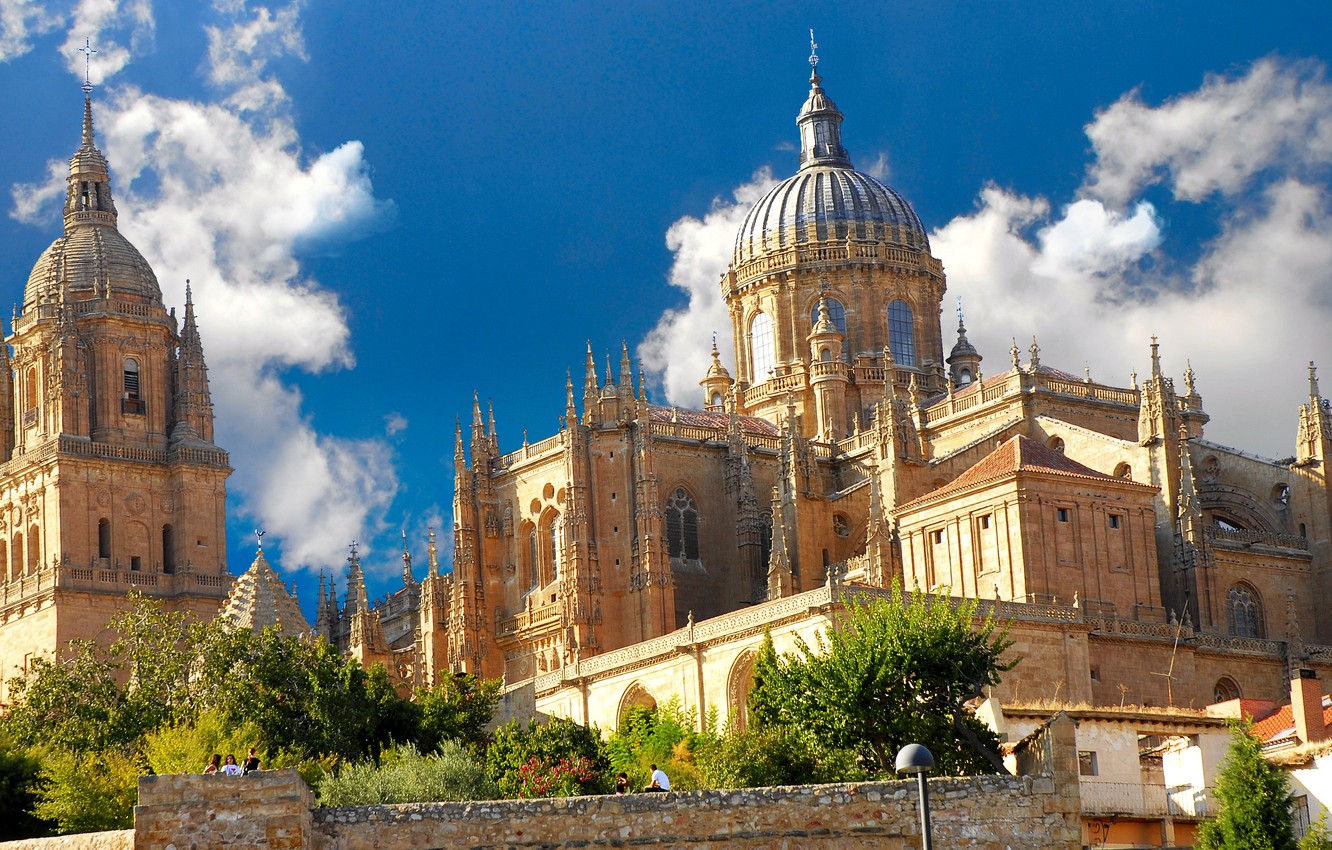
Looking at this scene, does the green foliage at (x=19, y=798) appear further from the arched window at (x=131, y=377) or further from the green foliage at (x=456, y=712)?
the arched window at (x=131, y=377)

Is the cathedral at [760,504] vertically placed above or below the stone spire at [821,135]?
below

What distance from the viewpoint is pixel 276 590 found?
2613 inches

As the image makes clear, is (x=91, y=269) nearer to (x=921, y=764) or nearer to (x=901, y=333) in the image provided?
(x=901, y=333)

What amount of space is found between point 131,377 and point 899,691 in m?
→ 55.2

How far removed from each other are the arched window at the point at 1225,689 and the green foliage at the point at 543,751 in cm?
2034

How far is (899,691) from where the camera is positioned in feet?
150

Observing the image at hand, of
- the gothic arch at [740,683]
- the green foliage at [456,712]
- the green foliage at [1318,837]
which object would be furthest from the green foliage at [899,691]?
the gothic arch at [740,683]

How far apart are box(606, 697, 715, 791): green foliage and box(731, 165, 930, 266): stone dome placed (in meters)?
30.9

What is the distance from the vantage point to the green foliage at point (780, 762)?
148 ft

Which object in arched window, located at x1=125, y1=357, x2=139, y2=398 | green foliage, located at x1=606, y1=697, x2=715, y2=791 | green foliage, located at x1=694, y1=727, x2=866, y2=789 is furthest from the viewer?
arched window, located at x1=125, y1=357, x2=139, y2=398

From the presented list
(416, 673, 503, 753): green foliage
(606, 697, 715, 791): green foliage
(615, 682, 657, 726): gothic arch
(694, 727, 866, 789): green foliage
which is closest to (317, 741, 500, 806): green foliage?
(694, 727, 866, 789): green foliage

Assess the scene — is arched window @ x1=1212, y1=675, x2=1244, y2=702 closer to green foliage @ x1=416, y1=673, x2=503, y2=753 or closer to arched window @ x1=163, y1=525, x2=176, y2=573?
green foliage @ x1=416, y1=673, x2=503, y2=753

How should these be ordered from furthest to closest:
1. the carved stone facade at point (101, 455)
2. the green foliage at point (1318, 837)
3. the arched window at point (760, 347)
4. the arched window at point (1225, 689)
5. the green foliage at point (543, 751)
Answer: the arched window at point (760, 347) < the carved stone facade at point (101, 455) < the arched window at point (1225, 689) < the green foliage at point (543, 751) < the green foliage at point (1318, 837)

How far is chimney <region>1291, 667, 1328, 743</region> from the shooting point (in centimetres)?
4881
